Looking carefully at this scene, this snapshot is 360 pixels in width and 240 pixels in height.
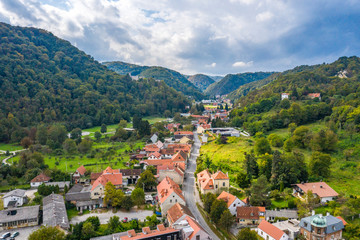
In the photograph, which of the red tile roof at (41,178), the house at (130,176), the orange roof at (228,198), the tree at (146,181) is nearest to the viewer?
the orange roof at (228,198)

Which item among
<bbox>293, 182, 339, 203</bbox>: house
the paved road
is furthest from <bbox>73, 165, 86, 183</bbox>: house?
<bbox>293, 182, 339, 203</bbox>: house

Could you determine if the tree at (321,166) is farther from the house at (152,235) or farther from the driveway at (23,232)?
the driveway at (23,232)

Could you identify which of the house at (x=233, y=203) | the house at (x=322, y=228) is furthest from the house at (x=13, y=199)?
the house at (x=322, y=228)

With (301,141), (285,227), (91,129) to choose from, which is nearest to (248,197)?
(285,227)

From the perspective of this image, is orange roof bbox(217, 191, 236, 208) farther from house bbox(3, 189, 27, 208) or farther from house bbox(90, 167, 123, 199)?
house bbox(3, 189, 27, 208)

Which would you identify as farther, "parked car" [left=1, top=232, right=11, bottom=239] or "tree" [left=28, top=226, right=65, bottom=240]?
"parked car" [left=1, top=232, right=11, bottom=239]

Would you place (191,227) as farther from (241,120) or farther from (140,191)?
(241,120)
